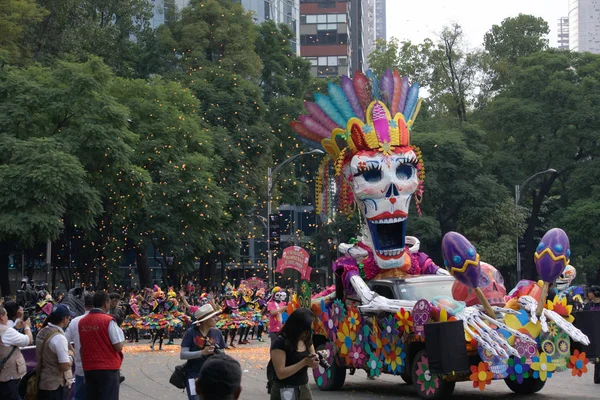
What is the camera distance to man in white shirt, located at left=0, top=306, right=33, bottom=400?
448 inches

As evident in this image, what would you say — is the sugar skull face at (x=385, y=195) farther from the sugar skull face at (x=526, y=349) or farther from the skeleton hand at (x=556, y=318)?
the sugar skull face at (x=526, y=349)

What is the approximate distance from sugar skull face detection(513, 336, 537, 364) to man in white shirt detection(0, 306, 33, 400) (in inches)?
264

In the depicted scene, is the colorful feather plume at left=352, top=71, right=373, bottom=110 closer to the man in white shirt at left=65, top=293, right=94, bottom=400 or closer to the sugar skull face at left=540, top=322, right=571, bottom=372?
the sugar skull face at left=540, top=322, right=571, bottom=372

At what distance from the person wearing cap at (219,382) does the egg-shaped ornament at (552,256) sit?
32.5 feet

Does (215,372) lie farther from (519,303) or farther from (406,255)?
(406,255)

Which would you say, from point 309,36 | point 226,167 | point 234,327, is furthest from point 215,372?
point 309,36

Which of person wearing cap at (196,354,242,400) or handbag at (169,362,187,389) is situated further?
handbag at (169,362,187,389)

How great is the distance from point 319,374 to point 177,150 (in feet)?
90.6

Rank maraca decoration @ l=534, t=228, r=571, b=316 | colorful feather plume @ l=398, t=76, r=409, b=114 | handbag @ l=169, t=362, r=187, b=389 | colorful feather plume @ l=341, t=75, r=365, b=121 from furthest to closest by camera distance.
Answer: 1. colorful feather plume @ l=398, t=76, r=409, b=114
2. colorful feather plume @ l=341, t=75, r=365, b=121
3. maraca decoration @ l=534, t=228, r=571, b=316
4. handbag @ l=169, t=362, r=187, b=389

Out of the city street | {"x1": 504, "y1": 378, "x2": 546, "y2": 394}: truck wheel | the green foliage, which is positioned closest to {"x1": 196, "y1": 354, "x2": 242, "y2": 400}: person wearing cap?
the city street

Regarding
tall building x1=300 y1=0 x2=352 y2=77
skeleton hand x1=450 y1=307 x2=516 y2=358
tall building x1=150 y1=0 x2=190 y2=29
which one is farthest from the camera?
tall building x1=300 y1=0 x2=352 y2=77

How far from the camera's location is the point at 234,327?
29.6 metres

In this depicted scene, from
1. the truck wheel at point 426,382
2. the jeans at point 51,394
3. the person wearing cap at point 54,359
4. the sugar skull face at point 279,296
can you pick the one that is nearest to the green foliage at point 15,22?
the sugar skull face at point 279,296

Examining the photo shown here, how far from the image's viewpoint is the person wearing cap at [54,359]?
1103 cm
